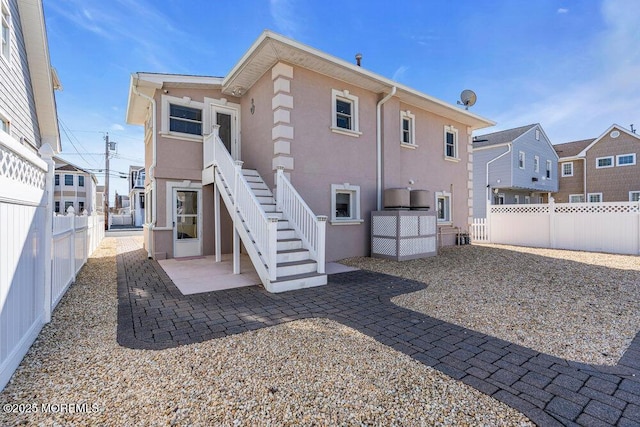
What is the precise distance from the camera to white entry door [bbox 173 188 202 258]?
895 cm

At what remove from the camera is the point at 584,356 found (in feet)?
9.48

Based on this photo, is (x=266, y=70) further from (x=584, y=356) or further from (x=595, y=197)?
(x=595, y=197)

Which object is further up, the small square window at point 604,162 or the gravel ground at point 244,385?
the small square window at point 604,162

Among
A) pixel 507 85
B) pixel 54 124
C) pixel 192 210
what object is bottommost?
pixel 192 210

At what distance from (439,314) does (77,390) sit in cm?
405

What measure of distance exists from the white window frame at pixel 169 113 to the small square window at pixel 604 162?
26423mm

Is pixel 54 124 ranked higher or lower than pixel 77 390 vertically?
higher

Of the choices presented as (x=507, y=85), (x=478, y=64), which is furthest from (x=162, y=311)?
(x=507, y=85)

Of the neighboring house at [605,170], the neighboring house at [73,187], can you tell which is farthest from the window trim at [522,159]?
the neighboring house at [73,187]

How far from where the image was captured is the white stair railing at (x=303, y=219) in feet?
19.5

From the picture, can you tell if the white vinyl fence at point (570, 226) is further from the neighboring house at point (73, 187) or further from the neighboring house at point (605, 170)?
the neighboring house at point (73, 187)

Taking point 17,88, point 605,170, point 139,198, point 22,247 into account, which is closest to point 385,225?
point 22,247

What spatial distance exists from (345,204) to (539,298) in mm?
5201

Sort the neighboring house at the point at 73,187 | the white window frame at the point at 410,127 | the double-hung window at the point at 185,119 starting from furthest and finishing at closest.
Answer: the neighboring house at the point at 73,187 < the white window frame at the point at 410,127 < the double-hung window at the point at 185,119
